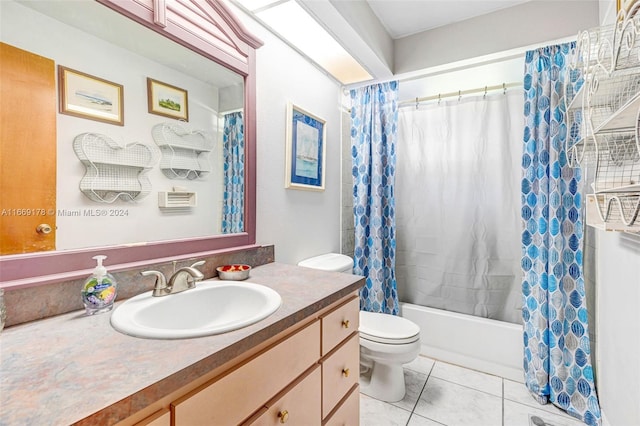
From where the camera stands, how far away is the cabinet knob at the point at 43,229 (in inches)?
32.7

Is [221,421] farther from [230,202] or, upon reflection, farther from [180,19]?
[180,19]

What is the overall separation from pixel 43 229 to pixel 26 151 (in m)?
0.22

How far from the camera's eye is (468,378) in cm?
205

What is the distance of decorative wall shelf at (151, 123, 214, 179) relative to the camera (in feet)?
3.76

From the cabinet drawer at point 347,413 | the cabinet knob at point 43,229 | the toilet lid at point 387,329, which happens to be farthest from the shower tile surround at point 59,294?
the toilet lid at point 387,329

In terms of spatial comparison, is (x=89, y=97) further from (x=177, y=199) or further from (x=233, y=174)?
(x=233, y=174)

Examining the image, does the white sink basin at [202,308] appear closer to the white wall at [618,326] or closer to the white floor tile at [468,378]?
the white wall at [618,326]

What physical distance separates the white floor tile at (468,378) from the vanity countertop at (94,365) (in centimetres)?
175

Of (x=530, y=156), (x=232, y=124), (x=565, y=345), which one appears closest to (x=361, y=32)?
(x=232, y=124)

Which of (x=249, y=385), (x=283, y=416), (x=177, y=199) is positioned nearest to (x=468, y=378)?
(x=283, y=416)

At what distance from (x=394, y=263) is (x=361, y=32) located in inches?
66.3

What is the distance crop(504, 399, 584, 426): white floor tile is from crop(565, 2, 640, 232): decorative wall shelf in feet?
3.83

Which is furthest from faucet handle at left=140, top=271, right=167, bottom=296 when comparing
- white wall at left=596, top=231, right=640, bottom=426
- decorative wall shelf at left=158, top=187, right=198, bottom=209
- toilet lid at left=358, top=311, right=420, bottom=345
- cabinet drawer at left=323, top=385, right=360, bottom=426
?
white wall at left=596, top=231, right=640, bottom=426

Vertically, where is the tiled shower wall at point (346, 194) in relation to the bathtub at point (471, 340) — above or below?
above
